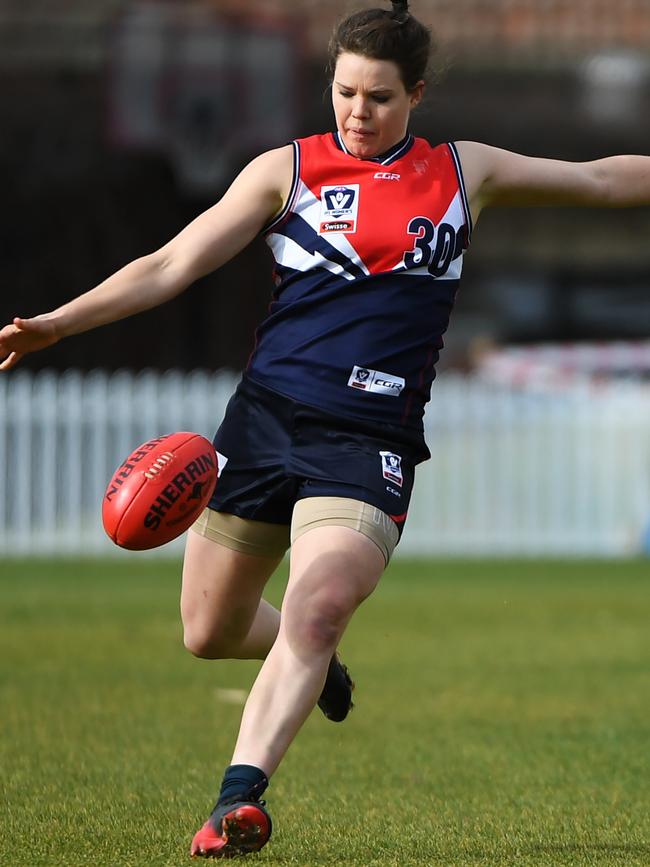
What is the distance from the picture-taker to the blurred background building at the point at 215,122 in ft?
61.2

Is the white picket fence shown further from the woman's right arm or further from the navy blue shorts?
the woman's right arm

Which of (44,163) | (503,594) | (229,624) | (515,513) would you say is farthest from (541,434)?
(229,624)

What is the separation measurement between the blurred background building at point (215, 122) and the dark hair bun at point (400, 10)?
1310cm

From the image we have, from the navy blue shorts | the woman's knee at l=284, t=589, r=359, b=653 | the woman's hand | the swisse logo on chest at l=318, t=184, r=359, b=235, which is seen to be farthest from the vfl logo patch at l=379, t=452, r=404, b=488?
the woman's hand

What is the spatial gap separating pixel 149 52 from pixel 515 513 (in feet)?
20.7

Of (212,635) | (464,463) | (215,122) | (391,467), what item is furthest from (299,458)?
(215,122)

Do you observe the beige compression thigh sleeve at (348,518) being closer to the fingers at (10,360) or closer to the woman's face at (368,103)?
the fingers at (10,360)

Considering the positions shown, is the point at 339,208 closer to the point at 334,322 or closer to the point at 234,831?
the point at 334,322

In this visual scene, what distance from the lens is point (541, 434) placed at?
17031 mm

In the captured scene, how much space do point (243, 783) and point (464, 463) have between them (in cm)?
1278

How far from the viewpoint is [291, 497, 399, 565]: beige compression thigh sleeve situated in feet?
15.3

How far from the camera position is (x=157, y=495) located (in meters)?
4.71

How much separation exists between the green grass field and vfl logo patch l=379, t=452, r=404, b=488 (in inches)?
39.5

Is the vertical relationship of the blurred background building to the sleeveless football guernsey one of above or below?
below
